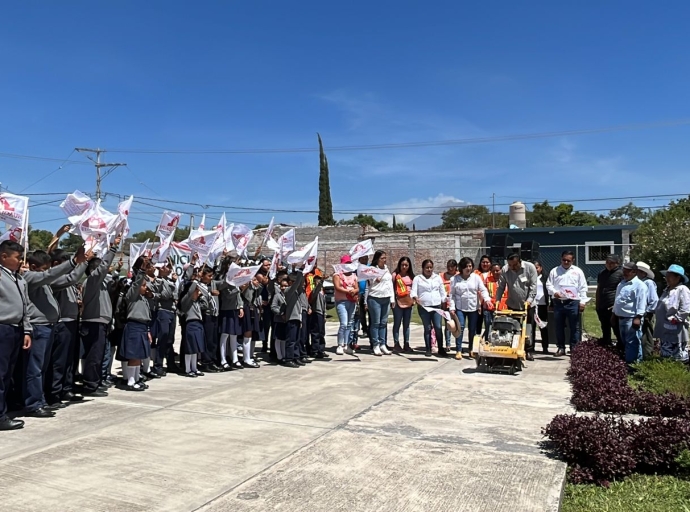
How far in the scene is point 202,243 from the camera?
9.53 meters

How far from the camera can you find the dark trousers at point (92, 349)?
763cm

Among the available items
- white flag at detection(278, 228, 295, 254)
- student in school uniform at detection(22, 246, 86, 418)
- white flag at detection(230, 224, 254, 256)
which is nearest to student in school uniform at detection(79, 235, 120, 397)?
student in school uniform at detection(22, 246, 86, 418)

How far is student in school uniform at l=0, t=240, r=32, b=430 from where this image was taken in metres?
6.08

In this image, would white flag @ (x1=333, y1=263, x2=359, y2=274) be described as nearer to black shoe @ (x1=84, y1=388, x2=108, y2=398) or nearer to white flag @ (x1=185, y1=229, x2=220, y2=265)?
white flag @ (x1=185, y1=229, x2=220, y2=265)

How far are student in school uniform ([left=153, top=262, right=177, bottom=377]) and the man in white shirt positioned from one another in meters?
6.84

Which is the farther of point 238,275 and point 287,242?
point 287,242

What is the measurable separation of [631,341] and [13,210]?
899cm

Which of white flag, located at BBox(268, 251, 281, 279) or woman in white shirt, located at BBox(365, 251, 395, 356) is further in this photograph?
woman in white shirt, located at BBox(365, 251, 395, 356)

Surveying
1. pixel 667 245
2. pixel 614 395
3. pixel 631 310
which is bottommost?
pixel 614 395

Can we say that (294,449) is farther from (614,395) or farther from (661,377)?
(661,377)

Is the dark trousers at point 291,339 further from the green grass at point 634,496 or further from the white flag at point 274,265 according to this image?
the green grass at point 634,496

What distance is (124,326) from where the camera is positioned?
8508 mm

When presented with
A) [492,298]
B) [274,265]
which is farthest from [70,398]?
[492,298]

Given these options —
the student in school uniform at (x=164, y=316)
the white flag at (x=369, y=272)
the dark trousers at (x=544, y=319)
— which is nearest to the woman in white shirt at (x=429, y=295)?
the white flag at (x=369, y=272)
